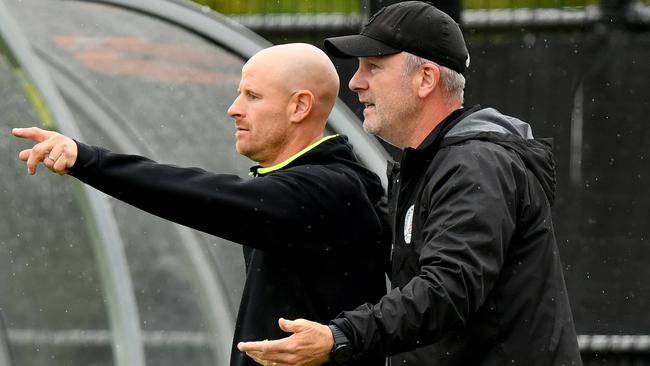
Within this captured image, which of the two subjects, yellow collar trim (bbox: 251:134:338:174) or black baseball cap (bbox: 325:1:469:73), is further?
yellow collar trim (bbox: 251:134:338:174)

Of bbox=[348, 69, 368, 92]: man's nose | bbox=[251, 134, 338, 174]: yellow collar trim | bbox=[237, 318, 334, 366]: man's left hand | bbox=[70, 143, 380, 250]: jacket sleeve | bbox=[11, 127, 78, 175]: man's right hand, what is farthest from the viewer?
bbox=[251, 134, 338, 174]: yellow collar trim

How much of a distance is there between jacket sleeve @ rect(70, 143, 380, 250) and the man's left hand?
1.89 feet

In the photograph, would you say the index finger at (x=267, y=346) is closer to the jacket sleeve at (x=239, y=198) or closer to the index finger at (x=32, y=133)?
the jacket sleeve at (x=239, y=198)

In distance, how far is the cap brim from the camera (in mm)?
4402

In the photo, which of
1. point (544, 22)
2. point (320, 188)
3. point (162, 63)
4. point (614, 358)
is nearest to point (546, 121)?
point (544, 22)

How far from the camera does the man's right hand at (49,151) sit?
417cm

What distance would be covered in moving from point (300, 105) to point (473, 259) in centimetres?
94

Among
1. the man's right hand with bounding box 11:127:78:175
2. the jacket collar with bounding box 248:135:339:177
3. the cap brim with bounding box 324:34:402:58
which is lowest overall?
the jacket collar with bounding box 248:135:339:177

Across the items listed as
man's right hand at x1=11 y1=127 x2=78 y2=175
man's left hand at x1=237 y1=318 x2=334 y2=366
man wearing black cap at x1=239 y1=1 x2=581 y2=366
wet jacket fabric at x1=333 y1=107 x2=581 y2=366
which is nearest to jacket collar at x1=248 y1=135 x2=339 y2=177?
man wearing black cap at x1=239 y1=1 x2=581 y2=366

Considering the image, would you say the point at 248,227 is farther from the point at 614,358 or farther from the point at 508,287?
the point at 614,358

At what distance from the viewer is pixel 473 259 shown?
3.95 m

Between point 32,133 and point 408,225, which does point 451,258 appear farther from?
point 32,133

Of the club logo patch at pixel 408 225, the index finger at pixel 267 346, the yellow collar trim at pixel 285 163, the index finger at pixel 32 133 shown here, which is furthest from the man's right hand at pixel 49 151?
the club logo patch at pixel 408 225

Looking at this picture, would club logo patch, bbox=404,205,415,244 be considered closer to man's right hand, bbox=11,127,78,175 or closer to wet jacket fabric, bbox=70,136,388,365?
wet jacket fabric, bbox=70,136,388,365
